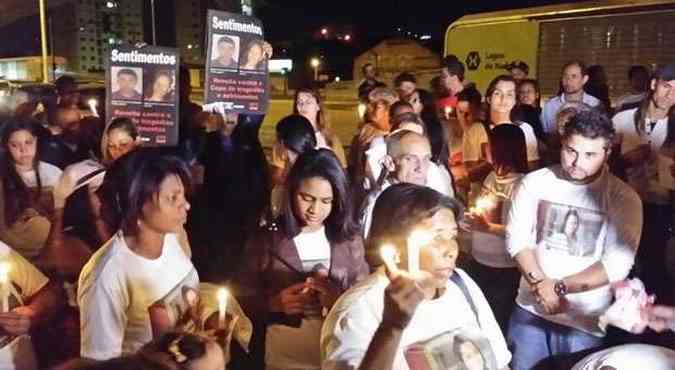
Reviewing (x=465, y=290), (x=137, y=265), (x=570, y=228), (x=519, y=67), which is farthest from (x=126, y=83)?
(x=519, y=67)

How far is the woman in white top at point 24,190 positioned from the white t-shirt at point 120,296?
1884 millimetres

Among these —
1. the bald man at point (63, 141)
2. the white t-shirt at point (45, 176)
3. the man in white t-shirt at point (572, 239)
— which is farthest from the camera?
the bald man at point (63, 141)

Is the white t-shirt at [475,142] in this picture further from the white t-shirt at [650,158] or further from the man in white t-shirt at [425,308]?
the man in white t-shirt at [425,308]

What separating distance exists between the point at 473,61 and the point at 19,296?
12.6 metres

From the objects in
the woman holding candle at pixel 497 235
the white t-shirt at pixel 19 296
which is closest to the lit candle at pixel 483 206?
the woman holding candle at pixel 497 235

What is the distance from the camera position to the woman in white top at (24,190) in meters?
4.87

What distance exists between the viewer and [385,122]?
730 cm

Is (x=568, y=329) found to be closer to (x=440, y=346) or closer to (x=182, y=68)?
(x=440, y=346)

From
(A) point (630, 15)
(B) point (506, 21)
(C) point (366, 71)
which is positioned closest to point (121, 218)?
(C) point (366, 71)

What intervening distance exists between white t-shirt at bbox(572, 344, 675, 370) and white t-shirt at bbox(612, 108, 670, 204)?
10.8 ft

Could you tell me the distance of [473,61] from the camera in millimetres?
15156

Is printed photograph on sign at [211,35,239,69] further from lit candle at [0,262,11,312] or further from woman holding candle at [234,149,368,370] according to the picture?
lit candle at [0,262,11,312]

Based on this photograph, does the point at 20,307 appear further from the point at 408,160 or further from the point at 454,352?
the point at 408,160

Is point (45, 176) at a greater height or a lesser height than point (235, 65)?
lesser
